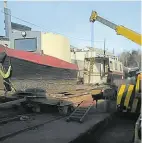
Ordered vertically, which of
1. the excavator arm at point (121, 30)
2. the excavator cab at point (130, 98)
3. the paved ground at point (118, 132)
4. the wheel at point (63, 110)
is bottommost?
the paved ground at point (118, 132)

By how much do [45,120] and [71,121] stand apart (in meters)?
0.73

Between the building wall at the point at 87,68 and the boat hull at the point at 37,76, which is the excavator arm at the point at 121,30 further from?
the building wall at the point at 87,68

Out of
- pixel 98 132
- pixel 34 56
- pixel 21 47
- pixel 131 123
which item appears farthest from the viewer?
pixel 21 47

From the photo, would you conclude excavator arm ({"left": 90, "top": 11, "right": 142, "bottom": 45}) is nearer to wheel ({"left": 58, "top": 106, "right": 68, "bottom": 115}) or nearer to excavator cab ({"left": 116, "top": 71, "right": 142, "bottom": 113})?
excavator cab ({"left": 116, "top": 71, "right": 142, "bottom": 113})

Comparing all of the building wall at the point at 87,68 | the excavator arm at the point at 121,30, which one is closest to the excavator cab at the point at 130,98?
the excavator arm at the point at 121,30

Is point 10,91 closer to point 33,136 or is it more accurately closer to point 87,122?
point 87,122

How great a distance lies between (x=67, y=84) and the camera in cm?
1422

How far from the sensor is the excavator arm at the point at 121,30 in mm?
8359

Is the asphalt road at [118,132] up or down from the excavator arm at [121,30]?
→ down

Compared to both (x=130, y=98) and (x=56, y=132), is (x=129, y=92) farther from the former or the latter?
(x=56, y=132)

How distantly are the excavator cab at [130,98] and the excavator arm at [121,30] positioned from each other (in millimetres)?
982

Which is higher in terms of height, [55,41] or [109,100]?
[55,41]

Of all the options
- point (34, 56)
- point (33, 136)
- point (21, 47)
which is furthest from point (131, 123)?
point (21, 47)

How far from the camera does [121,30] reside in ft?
29.7
